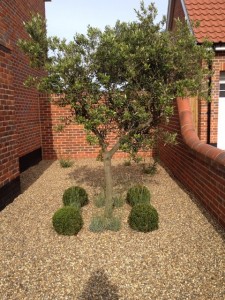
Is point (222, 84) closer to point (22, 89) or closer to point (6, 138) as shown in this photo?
point (6, 138)

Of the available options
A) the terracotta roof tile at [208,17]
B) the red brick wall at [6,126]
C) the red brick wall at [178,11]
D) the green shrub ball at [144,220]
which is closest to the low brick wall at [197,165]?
the green shrub ball at [144,220]

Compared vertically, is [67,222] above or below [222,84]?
below

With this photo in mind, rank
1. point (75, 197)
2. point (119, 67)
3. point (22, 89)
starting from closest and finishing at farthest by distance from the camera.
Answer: point (119, 67) → point (75, 197) → point (22, 89)

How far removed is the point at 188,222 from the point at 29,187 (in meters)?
4.31

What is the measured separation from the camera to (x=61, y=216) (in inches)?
163

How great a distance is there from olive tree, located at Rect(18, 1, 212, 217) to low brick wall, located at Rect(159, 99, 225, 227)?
1.24 metres

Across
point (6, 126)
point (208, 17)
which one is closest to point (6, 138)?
point (6, 126)

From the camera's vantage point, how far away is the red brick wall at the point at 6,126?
5312 mm

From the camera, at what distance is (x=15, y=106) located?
8289mm

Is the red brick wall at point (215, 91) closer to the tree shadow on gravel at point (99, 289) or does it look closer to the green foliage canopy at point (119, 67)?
the green foliage canopy at point (119, 67)

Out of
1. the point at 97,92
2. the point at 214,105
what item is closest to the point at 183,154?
the point at 214,105

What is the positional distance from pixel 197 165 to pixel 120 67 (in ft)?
9.05

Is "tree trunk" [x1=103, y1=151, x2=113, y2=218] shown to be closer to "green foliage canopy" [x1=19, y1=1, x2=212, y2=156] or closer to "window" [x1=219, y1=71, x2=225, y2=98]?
"green foliage canopy" [x1=19, y1=1, x2=212, y2=156]

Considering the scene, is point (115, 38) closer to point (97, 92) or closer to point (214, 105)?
point (97, 92)
